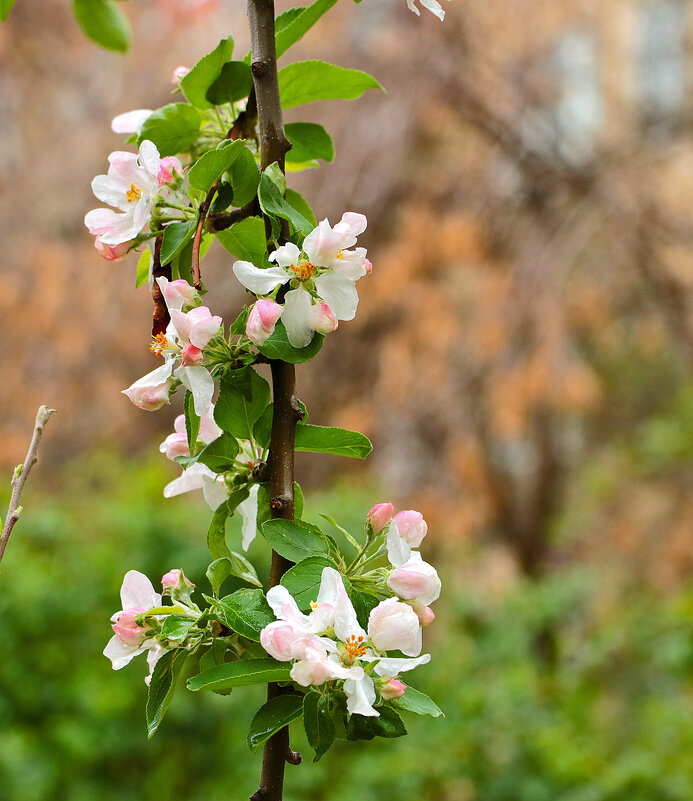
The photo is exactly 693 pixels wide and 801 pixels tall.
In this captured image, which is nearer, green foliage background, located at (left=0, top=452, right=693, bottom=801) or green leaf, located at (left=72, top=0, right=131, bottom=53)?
green leaf, located at (left=72, top=0, right=131, bottom=53)

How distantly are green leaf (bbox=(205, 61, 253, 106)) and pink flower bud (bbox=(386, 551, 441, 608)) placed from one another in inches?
12.9

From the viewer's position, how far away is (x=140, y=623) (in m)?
0.51

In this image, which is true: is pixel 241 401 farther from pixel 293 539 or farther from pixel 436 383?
pixel 436 383

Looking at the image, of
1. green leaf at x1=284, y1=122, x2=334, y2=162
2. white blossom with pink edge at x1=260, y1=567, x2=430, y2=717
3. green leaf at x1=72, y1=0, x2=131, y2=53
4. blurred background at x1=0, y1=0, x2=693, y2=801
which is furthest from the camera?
blurred background at x1=0, y1=0, x2=693, y2=801

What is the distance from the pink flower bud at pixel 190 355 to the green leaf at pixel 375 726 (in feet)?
0.69

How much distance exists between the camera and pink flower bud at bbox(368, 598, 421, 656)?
466mm

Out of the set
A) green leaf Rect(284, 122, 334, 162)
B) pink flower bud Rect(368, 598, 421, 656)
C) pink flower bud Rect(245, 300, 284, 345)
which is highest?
green leaf Rect(284, 122, 334, 162)

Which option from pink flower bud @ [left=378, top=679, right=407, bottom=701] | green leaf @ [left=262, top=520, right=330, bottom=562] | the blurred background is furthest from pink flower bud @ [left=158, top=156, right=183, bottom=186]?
the blurred background

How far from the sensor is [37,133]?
4.36m

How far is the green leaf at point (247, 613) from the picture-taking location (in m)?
0.48

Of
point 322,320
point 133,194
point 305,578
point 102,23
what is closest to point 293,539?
point 305,578

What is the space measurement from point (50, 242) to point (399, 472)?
195 cm

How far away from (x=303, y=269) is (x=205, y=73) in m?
0.17

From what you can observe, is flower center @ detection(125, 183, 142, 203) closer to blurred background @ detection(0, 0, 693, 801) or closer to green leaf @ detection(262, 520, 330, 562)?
green leaf @ detection(262, 520, 330, 562)
